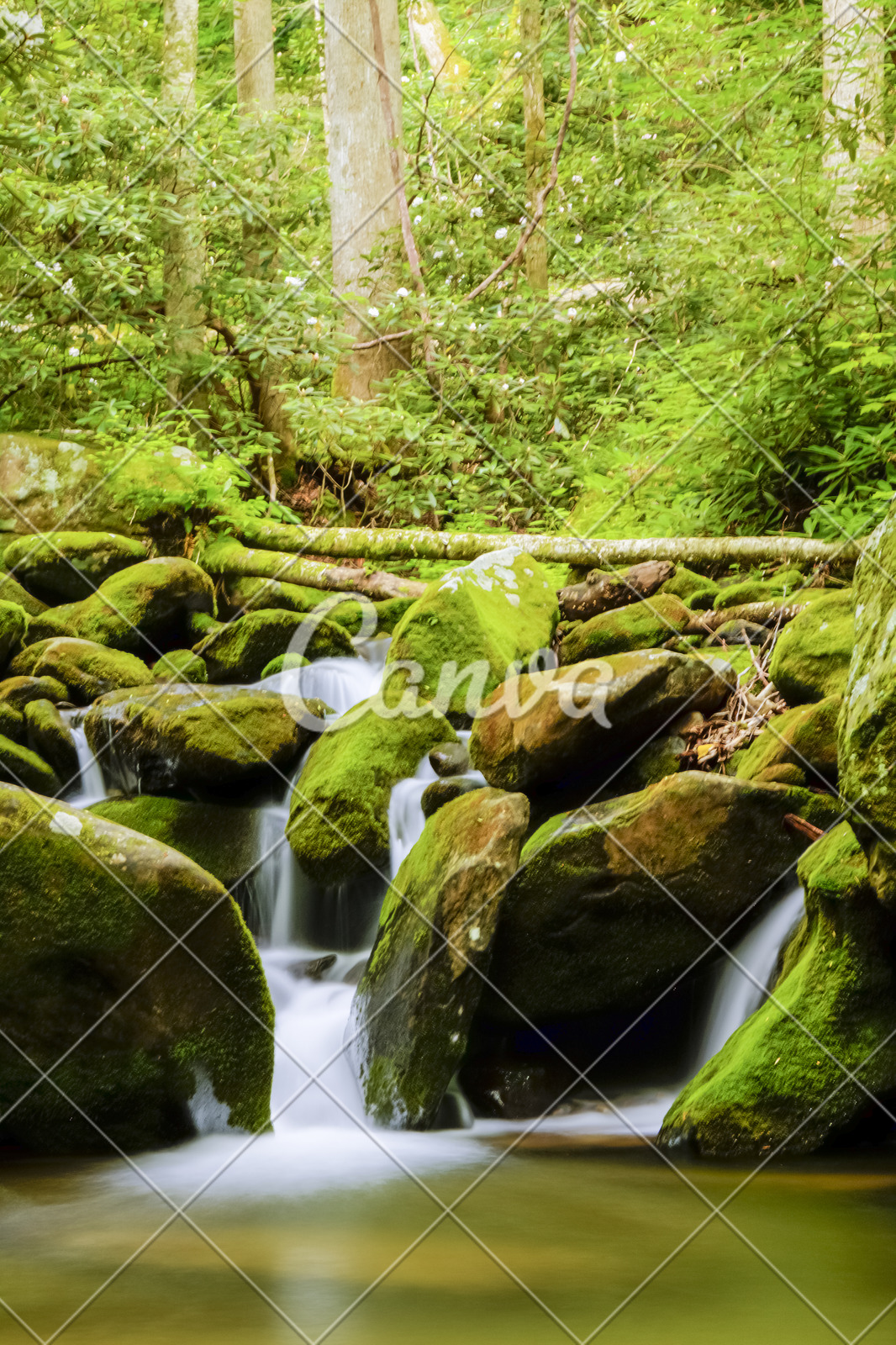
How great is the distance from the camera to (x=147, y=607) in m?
8.54

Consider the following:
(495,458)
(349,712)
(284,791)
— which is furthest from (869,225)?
(284,791)

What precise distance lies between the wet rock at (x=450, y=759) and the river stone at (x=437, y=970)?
3.22 feet

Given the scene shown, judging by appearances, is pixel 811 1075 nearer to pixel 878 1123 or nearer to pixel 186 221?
pixel 878 1123

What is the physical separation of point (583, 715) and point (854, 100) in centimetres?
536

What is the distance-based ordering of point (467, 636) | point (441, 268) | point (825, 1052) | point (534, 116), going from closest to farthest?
point (825, 1052), point (467, 636), point (441, 268), point (534, 116)

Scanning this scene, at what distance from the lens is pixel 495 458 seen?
11148 mm

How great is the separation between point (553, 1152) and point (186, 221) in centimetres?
919

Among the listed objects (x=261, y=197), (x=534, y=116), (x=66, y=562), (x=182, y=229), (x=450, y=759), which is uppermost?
(x=534, y=116)

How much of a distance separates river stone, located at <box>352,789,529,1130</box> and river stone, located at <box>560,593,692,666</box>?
1862 mm

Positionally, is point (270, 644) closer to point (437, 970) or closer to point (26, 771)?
point (26, 771)

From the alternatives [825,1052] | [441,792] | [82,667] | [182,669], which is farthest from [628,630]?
[82,667]

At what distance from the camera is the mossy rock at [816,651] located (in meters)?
5.34

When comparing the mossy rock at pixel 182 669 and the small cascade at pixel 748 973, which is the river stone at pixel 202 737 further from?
the small cascade at pixel 748 973

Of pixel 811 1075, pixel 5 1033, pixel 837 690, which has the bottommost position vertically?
pixel 811 1075
